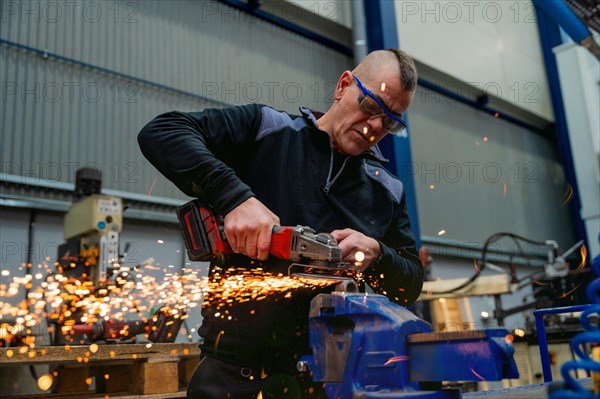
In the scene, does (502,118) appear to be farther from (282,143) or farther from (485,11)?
(282,143)

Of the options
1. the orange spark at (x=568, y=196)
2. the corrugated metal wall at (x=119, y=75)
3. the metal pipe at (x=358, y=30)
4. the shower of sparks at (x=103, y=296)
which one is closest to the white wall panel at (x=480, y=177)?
the orange spark at (x=568, y=196)

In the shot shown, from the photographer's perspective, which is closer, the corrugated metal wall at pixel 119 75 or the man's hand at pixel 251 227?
the man's hand at pixel 251 227

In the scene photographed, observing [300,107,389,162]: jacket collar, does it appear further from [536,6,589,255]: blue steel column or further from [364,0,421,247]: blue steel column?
[536,6,589,255]: blue steel column

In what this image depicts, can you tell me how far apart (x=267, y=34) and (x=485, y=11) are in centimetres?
347

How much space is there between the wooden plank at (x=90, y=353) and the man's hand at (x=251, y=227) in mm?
1455

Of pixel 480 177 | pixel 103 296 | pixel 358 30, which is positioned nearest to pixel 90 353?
pixel 103 296

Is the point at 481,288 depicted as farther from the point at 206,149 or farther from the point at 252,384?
the point at 206,149

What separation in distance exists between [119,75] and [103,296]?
2085mm

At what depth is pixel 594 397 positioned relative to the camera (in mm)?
823

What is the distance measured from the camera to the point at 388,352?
111 centimetres

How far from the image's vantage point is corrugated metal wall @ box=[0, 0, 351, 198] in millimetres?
4109

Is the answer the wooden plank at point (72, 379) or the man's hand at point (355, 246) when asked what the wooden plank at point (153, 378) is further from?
the man's hand at point (355, 246)

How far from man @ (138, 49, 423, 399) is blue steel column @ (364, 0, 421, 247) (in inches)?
148

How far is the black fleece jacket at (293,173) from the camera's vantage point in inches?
61.4
